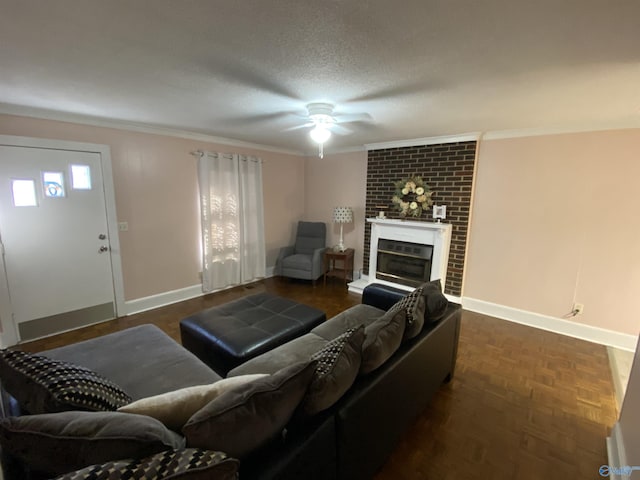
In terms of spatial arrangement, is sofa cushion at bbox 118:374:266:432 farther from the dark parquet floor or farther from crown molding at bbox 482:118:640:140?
crown molding at bbox 482:118:640:140

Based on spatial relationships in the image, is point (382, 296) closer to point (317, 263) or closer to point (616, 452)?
point (616, 452)

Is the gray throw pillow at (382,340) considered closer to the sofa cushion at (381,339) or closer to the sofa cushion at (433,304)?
the sofa cushion at (381,339)

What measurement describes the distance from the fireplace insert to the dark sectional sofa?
1847mm

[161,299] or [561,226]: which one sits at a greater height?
[561,226]

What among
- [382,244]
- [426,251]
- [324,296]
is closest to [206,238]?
[324,296]

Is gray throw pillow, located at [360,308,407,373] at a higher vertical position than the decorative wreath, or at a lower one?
lower

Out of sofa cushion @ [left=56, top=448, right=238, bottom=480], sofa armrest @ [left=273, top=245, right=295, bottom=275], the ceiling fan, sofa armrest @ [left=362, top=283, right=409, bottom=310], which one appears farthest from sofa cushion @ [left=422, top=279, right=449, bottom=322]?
sofa armrest @ [left=273, top=245, right=295, bottom=275]

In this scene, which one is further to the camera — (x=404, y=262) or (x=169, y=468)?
(x=404, y=262)

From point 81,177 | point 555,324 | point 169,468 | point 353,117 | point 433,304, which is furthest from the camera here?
point 555,324

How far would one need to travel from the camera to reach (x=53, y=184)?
289cm

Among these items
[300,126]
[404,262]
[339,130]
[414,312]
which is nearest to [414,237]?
[404,262]

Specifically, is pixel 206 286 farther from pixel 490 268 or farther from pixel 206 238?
pixel 490 268

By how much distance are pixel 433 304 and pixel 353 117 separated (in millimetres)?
1961

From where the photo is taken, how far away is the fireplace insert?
159 inches
